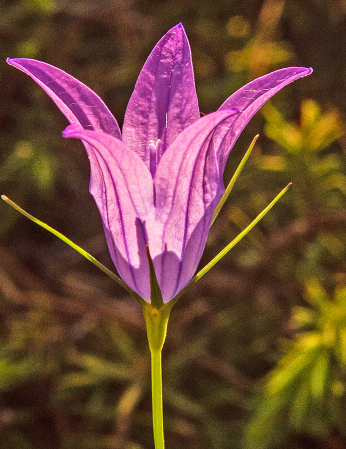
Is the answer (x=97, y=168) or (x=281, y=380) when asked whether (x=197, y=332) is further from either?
(x=97, y=168)

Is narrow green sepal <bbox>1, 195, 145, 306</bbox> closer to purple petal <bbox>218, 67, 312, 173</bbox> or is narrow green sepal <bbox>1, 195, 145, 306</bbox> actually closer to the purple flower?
the purple flower

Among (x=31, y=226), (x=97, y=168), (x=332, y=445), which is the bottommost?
(x=332, y=445)

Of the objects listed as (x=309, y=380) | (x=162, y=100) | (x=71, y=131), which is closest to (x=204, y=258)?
(x=309, y=380)

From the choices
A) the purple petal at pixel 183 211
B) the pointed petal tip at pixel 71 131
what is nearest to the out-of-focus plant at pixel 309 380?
the purple petal at pixel 183 211

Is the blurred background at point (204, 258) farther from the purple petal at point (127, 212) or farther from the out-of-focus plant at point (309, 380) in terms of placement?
the purple petal at point (127, 212)

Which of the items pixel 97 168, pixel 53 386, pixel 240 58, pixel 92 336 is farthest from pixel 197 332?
pixel 97 168

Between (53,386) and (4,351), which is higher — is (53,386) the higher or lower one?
the lower one
